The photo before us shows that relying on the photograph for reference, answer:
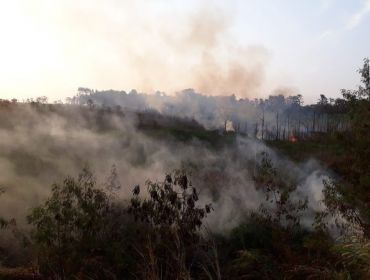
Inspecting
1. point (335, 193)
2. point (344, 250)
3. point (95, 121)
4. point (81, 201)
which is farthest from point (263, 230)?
point (95, 121)

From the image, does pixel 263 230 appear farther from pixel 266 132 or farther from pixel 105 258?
pixel 266 132

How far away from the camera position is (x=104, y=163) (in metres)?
31.2

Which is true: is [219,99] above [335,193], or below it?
above

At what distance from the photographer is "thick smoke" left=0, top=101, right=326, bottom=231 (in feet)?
87.4

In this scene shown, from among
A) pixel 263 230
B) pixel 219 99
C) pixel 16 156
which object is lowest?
pixel 263 230

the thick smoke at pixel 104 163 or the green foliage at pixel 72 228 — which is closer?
the green foliage at pixel 72 228

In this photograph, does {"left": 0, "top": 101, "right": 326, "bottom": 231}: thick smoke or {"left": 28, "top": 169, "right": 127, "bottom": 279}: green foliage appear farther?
{"left": 0, "top": 101, "right": 326, "bottom": 231}: thick smoke

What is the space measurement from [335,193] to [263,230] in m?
8.86

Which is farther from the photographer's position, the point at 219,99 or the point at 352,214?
the point at 219,99

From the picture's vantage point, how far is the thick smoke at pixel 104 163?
87.4ft

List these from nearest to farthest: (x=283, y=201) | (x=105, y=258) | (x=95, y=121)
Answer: (x=105, y=258) → (x=283, y=201) → (x=95, y=121)

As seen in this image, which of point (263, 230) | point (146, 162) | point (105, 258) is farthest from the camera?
point (146, 162)

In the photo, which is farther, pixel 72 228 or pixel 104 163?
pixel 104 163

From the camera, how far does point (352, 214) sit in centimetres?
1143
